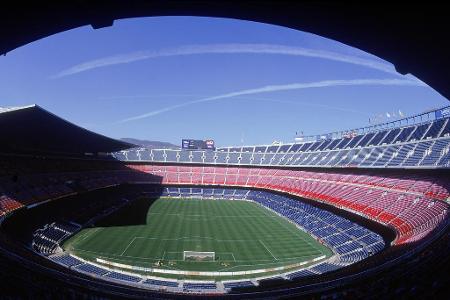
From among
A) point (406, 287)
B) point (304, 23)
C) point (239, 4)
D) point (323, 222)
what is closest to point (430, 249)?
point (406, 287)

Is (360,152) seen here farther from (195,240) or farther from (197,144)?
(197,144)

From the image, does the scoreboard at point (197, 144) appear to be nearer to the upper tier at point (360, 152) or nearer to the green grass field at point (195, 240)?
the upper tier at point (360, 152)

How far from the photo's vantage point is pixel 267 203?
214 feet

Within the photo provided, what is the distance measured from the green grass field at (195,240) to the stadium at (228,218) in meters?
0.26

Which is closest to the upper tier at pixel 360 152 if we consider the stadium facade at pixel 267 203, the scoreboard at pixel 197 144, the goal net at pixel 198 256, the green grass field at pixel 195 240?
the stadium facade at pixel 267 203

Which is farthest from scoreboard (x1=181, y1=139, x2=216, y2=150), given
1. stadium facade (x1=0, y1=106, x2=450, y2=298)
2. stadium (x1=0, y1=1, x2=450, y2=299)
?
stadium (x1=0, y1=1, x2=450, y2=299)

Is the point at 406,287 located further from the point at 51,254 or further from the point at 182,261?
the point at 51,254

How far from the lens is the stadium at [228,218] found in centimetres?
1014

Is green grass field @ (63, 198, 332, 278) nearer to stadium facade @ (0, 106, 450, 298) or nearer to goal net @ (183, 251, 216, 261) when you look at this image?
goal net @ (183, 251, 216, 261)

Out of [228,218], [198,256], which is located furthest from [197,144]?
[198,256]

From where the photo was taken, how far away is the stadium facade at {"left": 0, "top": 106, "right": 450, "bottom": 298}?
15.4 m

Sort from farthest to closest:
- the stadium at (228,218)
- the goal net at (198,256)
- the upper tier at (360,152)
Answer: the upper tier at (360,152) < the goal net at (198,256) < the stadium at (228,218)

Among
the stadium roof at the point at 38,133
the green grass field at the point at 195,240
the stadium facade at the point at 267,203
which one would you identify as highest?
the stadium roof at the point at 38,133

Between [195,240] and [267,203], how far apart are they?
28.3 metres
